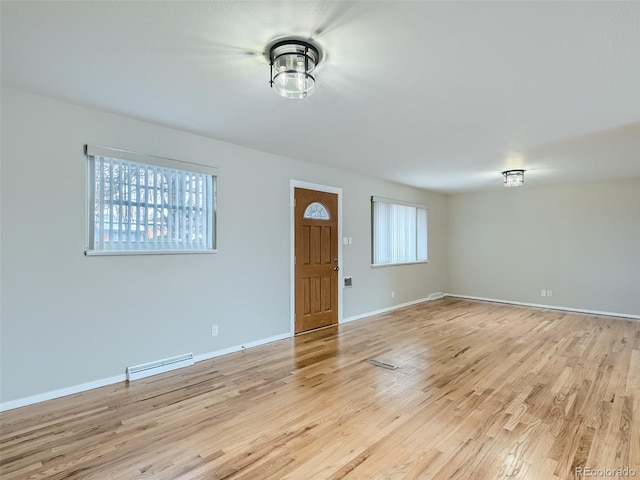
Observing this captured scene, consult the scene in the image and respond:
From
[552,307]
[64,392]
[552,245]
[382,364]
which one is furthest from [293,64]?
[552,307]

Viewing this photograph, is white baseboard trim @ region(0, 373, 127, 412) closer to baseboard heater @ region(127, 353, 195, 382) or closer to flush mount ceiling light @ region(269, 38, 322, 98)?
baseboard heater @ region(127, 353, 195, 382)

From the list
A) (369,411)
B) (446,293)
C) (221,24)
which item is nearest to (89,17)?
(221,24)

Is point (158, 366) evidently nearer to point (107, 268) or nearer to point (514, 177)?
point (107, 268)

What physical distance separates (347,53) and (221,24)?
76cm

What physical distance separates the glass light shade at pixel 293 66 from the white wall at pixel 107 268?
1.85 m

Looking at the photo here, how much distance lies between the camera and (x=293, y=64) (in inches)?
79.7

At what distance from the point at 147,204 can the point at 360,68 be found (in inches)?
93.1

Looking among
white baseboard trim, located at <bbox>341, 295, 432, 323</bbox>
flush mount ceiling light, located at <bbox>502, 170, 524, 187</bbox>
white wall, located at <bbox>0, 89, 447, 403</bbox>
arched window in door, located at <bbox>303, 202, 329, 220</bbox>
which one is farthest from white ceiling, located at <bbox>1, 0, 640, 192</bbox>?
white baseboard trim, located at <bbox>341, 295, 432, 323</bbox>

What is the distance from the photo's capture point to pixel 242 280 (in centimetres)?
405

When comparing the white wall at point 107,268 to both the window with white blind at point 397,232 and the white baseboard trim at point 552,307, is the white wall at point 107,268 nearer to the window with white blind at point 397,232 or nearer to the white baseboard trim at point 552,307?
the window with white blind at point 397,232

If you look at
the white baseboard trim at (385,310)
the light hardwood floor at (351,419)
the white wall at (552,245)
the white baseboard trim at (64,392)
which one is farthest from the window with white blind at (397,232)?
the white baseboard trim at (64,392)

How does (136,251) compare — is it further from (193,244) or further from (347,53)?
(347,53)

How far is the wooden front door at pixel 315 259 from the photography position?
185 inches

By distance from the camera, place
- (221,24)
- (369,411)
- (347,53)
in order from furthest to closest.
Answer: (369,411) → (347,53) → (221,24)
